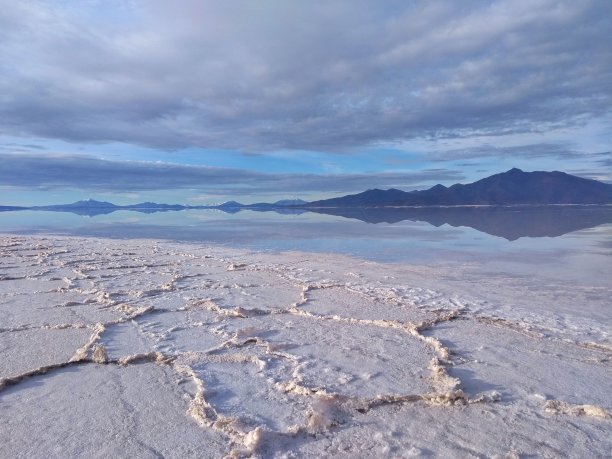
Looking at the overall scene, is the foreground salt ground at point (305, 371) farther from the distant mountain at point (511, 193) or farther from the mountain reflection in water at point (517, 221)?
the distant mountain at point (511, 193)

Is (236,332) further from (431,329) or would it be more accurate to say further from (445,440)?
(445,440)

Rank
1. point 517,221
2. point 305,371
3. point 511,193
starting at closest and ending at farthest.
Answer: point 305,371 → point 517,221 → point 511,193

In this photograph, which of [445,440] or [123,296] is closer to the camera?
[445,440]

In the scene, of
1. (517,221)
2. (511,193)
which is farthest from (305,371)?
(511,193)

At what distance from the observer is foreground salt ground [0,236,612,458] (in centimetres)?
266

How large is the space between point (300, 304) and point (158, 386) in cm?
295

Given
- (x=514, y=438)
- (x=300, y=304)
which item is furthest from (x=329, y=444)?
(x=300, y=304)

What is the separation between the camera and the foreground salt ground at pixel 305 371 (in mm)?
2664

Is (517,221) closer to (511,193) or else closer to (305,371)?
(305,371)

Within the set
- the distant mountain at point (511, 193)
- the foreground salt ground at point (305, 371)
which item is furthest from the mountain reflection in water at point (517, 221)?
the distant mountain at point (511, 193)

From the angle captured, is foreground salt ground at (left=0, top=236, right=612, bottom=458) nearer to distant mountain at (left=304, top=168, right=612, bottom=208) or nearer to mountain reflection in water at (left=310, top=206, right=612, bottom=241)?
mountain reflection in water at (left=310, top=206, right=612, bottom=241)

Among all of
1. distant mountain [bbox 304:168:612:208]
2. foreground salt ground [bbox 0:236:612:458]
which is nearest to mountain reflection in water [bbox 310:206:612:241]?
foreground salt ground [bbox 0:236:612:458]

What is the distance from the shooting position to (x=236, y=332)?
475cm

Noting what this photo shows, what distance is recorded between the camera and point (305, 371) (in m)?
3.69
